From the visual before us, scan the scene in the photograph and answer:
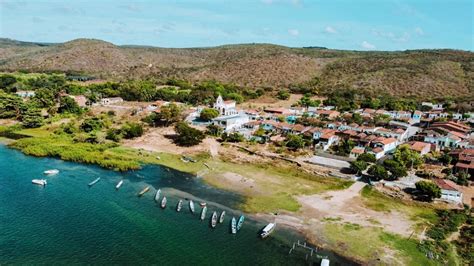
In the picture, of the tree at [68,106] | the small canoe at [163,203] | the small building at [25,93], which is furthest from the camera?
the small building at [25,93]

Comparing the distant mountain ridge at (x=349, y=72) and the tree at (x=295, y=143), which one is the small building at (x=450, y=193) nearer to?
the tree at (x=295, y=143)

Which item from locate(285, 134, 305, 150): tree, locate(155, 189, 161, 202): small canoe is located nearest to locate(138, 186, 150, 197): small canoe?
locate(155, 189, 161, 202): small canoe

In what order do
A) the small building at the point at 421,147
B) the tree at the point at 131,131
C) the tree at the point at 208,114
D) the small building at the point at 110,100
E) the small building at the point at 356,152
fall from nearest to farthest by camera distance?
the small building at the point at 356,152 < the small building at the point at 421,147 < the tree at the point at 131,131 < the tree at the point at 208,114 < the small building at the point at 110,100

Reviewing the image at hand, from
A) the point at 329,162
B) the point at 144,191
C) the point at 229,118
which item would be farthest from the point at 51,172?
the point at 329,162

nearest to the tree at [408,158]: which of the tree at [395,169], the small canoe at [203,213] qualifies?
the tree at [395,169]

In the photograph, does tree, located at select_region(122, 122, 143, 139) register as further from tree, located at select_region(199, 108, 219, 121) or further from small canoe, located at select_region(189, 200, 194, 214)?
small canoe, located at select_region(189, 200, 194, 214)

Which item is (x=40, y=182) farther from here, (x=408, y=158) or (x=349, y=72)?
(x=349, y=72)
